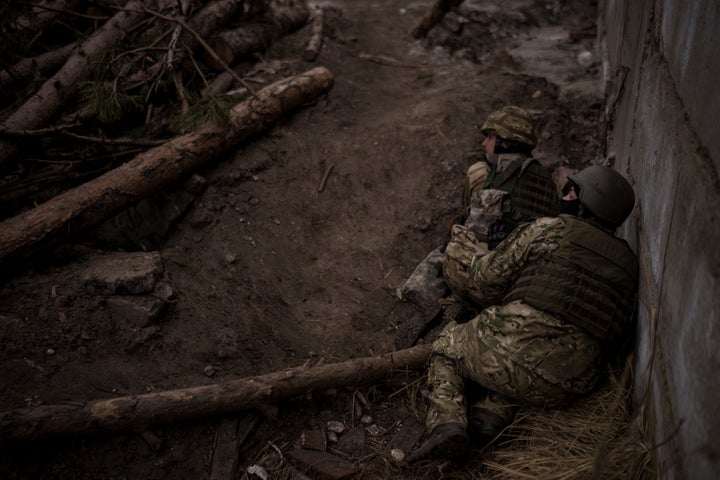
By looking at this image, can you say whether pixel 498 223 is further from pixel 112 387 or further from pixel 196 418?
pixel 112 387

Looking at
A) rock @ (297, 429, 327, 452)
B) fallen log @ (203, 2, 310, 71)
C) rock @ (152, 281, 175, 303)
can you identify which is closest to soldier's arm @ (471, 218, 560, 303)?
rock @ (297, 429, 327, 452)

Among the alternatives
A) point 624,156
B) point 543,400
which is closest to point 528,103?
point 624,156

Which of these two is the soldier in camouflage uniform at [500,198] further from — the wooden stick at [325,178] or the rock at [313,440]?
the wooden stick at [325,178]

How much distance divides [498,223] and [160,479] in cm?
263

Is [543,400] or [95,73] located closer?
[543,400]

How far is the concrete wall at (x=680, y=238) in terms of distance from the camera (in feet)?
6.08

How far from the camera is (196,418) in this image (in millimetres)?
3291

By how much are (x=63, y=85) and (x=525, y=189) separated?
4105 millimetres

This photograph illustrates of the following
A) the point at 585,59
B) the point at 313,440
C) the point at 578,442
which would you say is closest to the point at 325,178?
the point at 313,440

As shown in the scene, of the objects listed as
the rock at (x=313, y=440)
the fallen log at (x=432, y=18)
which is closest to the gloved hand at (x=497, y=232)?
the rock at (x=313, y=440)

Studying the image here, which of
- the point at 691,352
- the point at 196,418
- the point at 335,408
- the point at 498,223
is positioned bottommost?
the point at 335,408

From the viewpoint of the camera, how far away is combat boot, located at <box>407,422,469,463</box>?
116 inches

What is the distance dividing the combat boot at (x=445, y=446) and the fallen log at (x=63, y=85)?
3924 mm

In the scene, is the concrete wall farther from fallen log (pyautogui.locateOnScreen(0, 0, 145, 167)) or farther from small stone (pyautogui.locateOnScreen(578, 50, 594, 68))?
fallen log (pyautogui.locateOnScreen(0, 0, 145, 167))
